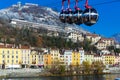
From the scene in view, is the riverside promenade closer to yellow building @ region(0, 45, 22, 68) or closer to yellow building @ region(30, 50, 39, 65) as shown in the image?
yellow building @ region(0, 45, 22, 68)

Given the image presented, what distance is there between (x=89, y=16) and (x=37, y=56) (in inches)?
2862

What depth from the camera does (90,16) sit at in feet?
59.1

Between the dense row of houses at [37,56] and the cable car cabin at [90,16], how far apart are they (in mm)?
65075

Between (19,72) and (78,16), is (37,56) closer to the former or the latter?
(19,72)

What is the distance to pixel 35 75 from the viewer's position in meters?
76.8

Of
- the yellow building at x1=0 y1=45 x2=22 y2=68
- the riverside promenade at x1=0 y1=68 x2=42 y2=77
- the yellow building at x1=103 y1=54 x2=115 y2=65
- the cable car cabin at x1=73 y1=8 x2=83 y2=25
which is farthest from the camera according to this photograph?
the yellow building at x1=103 y1=54 x2=115 y2=65

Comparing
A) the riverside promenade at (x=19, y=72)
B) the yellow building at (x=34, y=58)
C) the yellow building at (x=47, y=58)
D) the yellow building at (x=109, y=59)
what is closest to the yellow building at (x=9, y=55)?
the yellow building at (x=34, y=58)

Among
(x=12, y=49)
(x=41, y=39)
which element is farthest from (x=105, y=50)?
(x=12, y=49)

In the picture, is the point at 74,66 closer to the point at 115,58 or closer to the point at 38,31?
the point at 115,58

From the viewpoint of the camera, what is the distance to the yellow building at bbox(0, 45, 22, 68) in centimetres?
8288

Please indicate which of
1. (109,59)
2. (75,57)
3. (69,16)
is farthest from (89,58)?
(69,16)

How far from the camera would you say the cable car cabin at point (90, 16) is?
58.7 feet

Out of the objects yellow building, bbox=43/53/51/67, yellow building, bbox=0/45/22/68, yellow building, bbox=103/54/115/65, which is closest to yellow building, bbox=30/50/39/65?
yellow building, bbox=43/53/51/67

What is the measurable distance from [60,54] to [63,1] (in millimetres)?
78142
